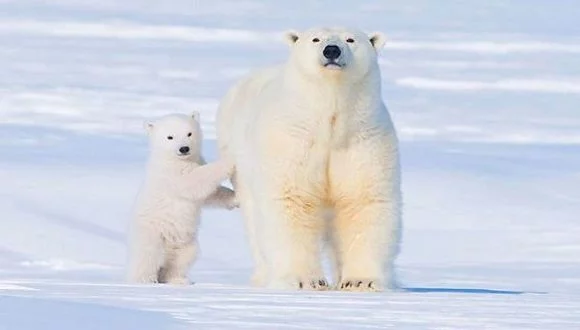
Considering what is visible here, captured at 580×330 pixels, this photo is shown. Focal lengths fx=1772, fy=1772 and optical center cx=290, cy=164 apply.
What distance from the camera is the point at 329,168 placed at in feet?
23.3

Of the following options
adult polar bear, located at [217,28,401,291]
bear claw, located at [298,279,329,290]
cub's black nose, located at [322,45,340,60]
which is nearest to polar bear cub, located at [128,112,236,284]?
adult polar bear, located at [217,28,401,291]

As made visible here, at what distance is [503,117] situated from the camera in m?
16.4

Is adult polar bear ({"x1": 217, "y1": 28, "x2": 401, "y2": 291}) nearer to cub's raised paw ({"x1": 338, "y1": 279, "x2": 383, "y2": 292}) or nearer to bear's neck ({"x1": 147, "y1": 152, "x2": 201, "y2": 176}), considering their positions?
cub's raised paw ({"x1": 338, "y1": 279, "x2": 383, "y2": 292})

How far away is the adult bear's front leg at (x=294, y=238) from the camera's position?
7.09 meters

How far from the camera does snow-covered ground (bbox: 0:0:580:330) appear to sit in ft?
18.9

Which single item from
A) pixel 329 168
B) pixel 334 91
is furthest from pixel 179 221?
pixel 334 91

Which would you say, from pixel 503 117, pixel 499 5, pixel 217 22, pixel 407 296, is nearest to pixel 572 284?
pixel 407 296

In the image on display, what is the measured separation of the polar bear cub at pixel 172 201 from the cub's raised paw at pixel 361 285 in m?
1.12

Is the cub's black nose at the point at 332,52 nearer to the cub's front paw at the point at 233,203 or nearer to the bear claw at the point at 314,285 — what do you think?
the bear claw at the point at 314,285

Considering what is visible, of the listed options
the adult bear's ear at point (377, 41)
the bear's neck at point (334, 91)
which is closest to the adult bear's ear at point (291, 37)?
the bear's neck at point (334, 91)

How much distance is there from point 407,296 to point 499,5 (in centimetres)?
2048

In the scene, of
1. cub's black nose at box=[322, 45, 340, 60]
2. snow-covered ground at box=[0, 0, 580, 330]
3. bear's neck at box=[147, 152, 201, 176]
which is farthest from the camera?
bear's neck at box=[147, 152, 201, 176]

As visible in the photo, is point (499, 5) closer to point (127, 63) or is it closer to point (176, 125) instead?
point (127, 63)

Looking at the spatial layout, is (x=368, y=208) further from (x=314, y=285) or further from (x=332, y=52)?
(x=332, y=52)
